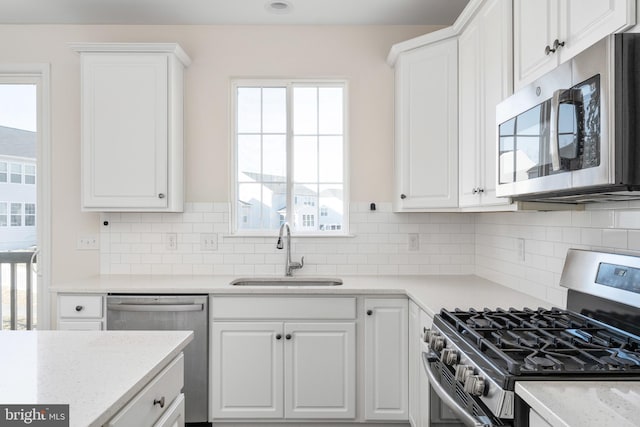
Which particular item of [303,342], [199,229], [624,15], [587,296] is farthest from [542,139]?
[199,229]

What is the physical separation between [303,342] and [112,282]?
1.30 metres

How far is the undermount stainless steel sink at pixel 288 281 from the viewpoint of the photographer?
117 inches

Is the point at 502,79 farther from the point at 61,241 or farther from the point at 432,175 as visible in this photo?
the point at 61,241

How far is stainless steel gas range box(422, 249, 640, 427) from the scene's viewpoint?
1.11 m

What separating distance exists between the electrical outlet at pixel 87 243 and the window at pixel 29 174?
0.57 m

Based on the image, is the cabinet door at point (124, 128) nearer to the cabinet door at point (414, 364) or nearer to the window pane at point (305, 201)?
the window pane at point (305, 201)

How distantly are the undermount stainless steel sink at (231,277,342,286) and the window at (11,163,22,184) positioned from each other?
1828 mm

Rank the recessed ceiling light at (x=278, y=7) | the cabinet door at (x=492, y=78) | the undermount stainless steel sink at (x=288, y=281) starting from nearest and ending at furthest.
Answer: the cabinet door at (x=492, y=78)
the recessed ceiling light at (x=278, y=7)
the undermount stainless steel sink at (x=288, y=281)

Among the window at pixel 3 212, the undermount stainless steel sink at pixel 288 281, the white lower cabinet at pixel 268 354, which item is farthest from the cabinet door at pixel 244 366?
the window at pixel 3 212

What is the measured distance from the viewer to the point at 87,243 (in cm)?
315

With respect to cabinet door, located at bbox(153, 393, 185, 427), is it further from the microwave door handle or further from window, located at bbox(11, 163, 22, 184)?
window, located at bbox(11, 163, 22, 184)

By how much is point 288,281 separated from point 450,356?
172 centimetres

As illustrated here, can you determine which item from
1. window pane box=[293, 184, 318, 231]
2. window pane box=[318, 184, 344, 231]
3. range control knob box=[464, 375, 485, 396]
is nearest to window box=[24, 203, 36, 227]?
window pane box=[293, 184, 318, 231]

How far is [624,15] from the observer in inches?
45.5
